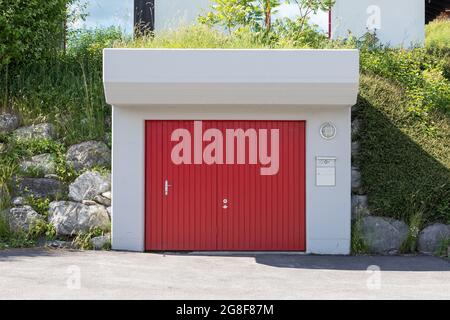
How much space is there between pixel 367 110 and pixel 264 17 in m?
3.92

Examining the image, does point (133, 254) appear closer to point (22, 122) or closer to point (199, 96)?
point (199, 96)

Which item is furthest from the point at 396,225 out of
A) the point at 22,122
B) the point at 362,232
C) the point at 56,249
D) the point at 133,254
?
the point at 22,122

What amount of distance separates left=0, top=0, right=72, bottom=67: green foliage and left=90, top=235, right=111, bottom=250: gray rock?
5.69m

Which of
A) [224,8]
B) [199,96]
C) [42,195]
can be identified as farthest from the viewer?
[224,8]

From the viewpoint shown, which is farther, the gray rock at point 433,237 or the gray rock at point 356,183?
the gray rock at point 356,183

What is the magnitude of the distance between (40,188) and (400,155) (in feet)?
23.4

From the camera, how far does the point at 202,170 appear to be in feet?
39.2

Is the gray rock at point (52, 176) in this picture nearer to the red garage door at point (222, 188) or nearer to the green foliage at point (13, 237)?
the green foliage at point (13, 237)

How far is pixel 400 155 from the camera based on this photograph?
1284 centimetres

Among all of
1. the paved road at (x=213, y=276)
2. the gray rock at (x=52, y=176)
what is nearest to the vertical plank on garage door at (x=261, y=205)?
the paved road at (x=213, y=276)

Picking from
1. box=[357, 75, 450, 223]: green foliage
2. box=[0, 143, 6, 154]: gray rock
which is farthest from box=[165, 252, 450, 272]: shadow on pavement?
box=[0, 143, 6, 154]: gray rock

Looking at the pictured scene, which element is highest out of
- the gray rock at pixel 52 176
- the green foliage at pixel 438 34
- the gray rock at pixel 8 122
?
the green foliage at pixel 438 34

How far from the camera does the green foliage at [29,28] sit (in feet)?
49.9

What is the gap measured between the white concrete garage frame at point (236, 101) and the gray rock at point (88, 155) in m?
1.66
